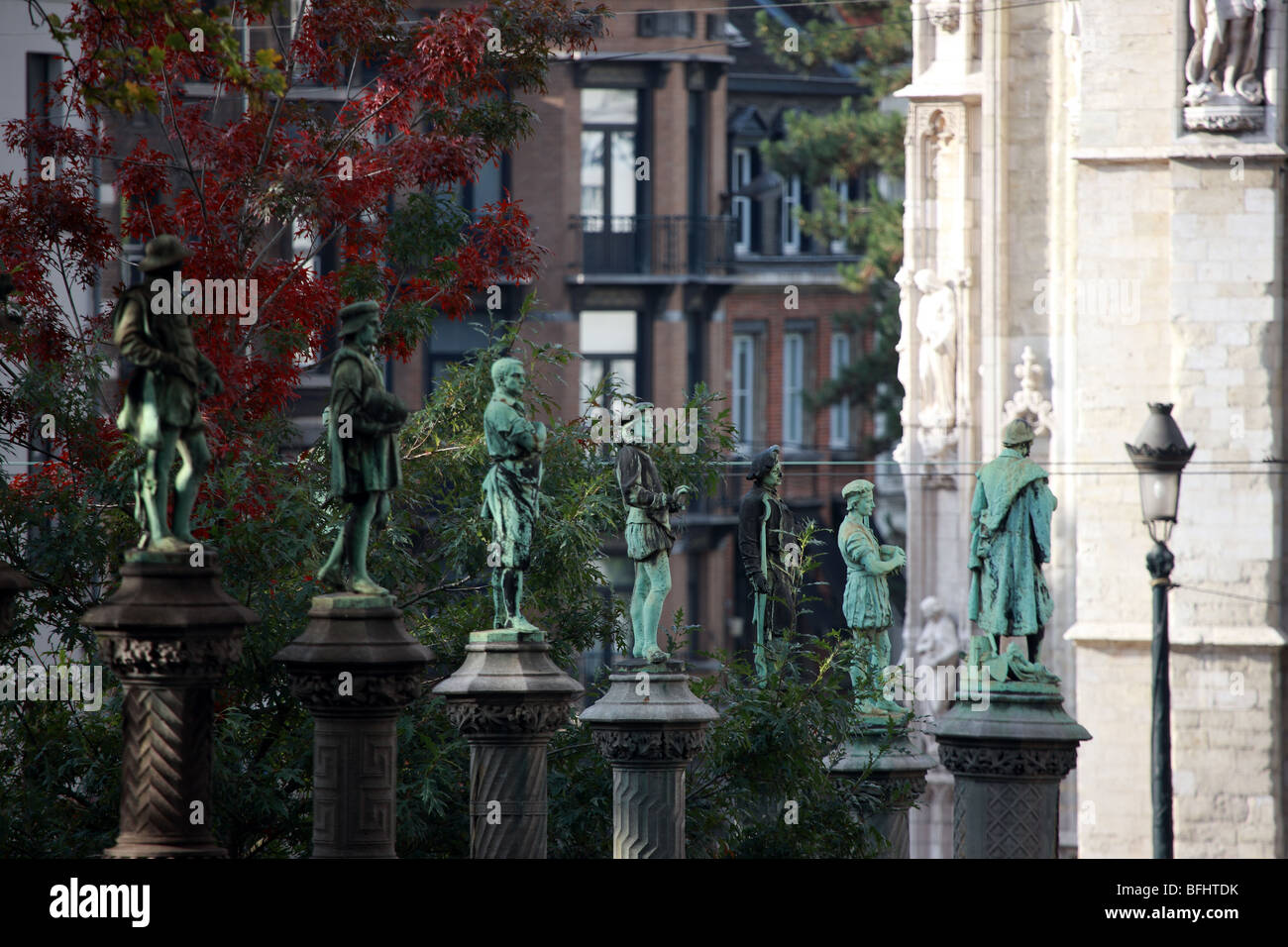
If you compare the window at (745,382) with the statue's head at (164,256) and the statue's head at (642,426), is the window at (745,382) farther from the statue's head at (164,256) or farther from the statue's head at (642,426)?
the statue's head at (164,256)

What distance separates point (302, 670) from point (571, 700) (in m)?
2.90

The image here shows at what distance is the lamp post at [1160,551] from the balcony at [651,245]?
2802 cm

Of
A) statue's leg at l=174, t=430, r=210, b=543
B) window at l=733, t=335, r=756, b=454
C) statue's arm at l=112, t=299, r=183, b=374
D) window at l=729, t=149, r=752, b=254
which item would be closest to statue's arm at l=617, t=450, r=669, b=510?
statue's leg at l=174, t=430, r=210, b=543

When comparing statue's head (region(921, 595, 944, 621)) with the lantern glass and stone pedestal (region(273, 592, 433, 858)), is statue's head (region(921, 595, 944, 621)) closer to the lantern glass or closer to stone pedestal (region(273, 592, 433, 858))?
the lantern glass

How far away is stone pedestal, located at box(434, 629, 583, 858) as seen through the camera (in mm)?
19562

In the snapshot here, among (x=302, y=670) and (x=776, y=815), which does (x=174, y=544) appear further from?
(x=776, y=815)

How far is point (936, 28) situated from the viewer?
132 ft

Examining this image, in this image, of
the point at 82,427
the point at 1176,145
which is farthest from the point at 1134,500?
the point at 82,427

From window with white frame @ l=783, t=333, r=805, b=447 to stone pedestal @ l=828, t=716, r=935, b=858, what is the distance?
35429 millimetres

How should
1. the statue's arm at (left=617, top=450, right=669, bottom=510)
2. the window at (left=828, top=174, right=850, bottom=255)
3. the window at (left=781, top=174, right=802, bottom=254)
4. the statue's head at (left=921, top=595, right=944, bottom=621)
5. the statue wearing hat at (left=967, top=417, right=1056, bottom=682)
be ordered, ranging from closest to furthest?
the statue's arm at (left=617, top=450, right=669, bottom=510) → the statue wearing hat at (left=967, top=417, right=1056, bottom=682) → the statue's head at (left=921, top=595, right=944, bottom=621) → the window at (left=828, top=174, right=850, bottom=255) → the window at (left=781, top=174, right=802, bottom=254)

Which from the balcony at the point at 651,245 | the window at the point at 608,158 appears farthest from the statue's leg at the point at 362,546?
the window at the point at 608,158

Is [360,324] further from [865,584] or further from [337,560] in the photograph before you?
[865,584]

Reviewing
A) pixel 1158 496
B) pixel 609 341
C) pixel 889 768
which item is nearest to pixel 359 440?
pixel 889 768

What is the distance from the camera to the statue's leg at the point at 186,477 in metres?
16.5
